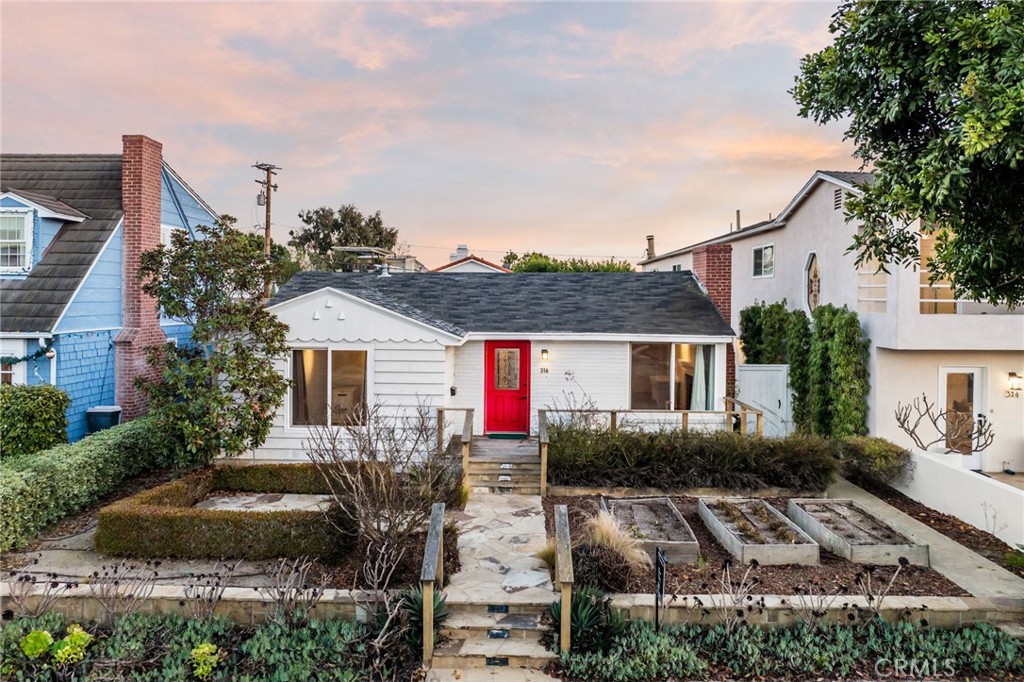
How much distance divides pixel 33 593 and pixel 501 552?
5.26m

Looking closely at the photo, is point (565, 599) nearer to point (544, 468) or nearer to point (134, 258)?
point (544, 468)

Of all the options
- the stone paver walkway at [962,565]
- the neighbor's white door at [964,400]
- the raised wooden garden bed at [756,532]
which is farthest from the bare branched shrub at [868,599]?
the neighbor's white door at [964,400]

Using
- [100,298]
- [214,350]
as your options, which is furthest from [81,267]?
[214,350]

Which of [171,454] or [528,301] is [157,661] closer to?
[171,454]

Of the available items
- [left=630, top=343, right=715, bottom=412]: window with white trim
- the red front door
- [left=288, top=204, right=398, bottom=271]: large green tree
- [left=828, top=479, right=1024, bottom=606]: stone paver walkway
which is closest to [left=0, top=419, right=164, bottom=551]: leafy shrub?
the red front door

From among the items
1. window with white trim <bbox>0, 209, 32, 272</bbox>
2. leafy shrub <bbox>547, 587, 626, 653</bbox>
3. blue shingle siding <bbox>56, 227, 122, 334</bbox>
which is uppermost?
window with white trim <bbox>0, 209, 32, 272</bbox>

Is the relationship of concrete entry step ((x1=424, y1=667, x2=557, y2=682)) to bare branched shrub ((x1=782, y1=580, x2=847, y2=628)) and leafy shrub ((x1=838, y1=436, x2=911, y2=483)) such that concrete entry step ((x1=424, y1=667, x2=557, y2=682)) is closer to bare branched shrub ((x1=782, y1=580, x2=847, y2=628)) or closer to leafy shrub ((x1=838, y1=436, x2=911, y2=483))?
bare branched shrub ((x1=782, y1=580, x2=847, y2=628))

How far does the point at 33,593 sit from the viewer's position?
6.78 metres

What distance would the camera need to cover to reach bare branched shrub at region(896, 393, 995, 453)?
1251 centimetres

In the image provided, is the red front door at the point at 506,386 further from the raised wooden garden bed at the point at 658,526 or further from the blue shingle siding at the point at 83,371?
the blue shingle siding at the point at 83,371

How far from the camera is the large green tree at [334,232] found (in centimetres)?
4828

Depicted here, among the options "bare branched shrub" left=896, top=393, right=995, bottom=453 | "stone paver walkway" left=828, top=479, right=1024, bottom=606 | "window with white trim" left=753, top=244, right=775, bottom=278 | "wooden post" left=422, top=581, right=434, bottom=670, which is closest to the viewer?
"wooden post" left=422, top=581, right=434, bottom=670

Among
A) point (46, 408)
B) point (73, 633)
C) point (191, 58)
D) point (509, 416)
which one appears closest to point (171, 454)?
point (46, 408)

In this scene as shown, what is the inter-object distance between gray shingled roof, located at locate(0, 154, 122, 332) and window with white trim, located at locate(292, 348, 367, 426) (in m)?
5.03
